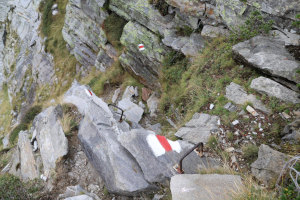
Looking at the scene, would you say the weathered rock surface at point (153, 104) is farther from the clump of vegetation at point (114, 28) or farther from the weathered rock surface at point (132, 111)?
the clump of vegetation at point (114, 28)

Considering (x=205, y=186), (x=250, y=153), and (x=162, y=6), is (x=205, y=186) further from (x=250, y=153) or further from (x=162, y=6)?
(x=162, y=6)

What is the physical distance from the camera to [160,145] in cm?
→ 579

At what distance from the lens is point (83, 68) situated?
16891mm

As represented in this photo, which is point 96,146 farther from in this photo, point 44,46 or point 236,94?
point 44,46

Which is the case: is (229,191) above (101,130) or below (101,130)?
above

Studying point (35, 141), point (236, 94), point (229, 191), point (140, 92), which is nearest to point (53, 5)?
point (140, 92)

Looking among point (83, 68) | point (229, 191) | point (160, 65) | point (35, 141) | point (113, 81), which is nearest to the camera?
point (229, 191)

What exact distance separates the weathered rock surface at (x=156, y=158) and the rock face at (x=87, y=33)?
29.3 ft

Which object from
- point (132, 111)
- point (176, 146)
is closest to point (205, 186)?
point (176, 146)

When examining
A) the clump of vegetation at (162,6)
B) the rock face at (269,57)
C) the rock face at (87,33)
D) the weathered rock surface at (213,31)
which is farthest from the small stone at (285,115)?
the rock face at (87,33)

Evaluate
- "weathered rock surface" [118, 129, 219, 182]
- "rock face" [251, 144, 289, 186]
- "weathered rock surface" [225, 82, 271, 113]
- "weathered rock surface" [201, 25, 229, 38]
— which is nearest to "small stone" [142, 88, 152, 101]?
"weathered rock surface" [201, 25, 229, 38]

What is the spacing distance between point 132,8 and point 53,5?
14591 mm

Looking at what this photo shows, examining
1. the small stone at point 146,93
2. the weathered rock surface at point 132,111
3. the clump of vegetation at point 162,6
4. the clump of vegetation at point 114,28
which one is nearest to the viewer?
the weathered rock surface at point 132,111

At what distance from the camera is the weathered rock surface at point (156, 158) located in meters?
5.21
